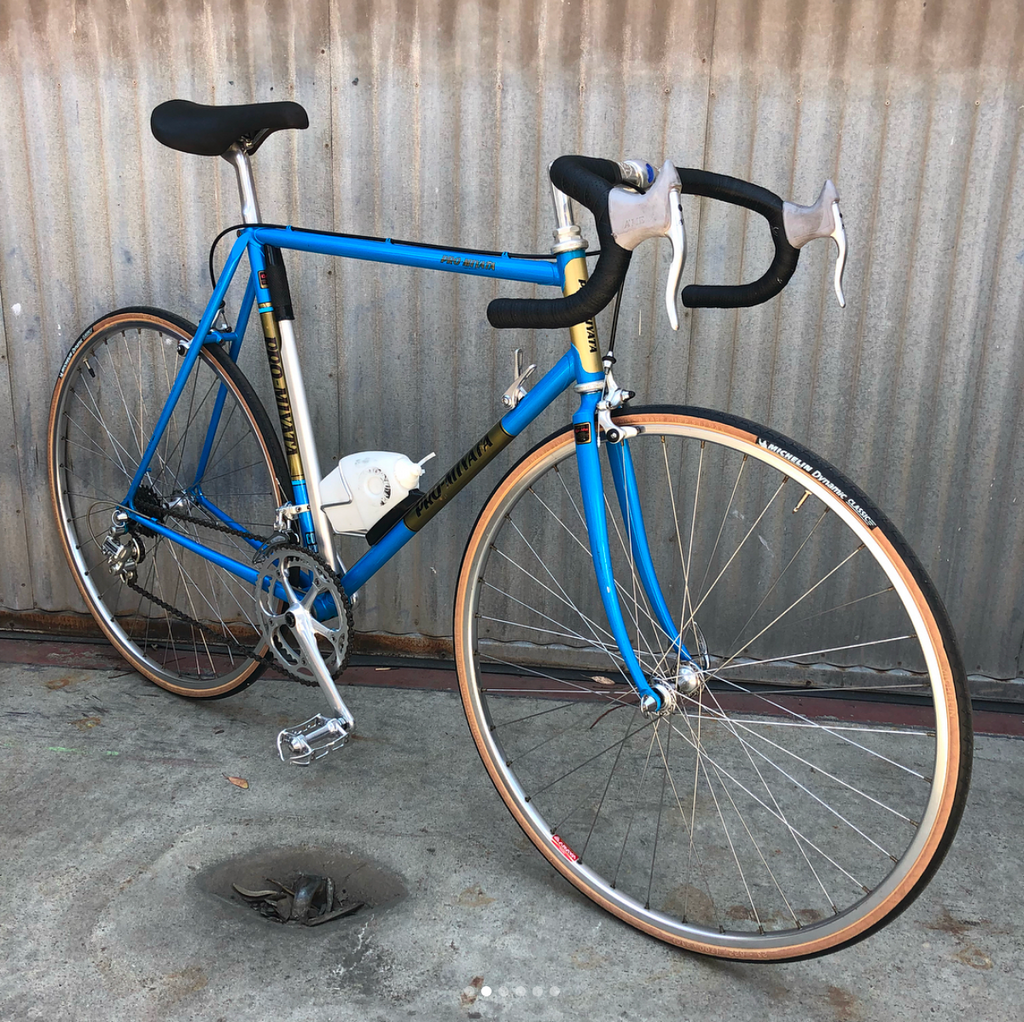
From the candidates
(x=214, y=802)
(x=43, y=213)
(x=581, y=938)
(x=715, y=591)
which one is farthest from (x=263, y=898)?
(x=43, y=213)

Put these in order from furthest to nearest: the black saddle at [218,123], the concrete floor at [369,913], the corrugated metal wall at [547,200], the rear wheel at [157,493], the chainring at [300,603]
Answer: the rear wheel at [157,493], the corrugated metal wall at [547,200], the chainring at [300,603], the black saddle at [218,123], the concrete floor at [369,913]

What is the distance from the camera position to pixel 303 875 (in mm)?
2139

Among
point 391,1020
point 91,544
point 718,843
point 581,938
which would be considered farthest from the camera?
point 91,544

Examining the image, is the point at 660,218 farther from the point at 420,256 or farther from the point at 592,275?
the point at 420,256

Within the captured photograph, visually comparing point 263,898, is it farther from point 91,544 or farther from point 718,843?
point 91,544

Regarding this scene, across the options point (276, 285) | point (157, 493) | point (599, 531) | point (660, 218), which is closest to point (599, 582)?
point (599, 531)

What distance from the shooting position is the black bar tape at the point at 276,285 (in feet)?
7.63

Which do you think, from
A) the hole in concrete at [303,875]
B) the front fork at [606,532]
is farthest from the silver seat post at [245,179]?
the hole in concrete at [303,875]

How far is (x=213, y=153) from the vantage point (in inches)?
89.9

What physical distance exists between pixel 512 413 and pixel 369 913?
1.16 metres

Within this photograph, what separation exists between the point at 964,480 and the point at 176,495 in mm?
2425

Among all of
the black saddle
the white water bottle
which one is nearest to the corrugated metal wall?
the black saddle

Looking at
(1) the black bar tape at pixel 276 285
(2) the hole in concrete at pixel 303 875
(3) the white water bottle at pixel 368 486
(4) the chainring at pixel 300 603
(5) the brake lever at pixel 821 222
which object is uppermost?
(5) the brake lever at pixel 821 222

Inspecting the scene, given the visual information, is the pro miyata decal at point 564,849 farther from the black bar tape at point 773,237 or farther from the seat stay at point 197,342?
the seat stay at point 197,342
